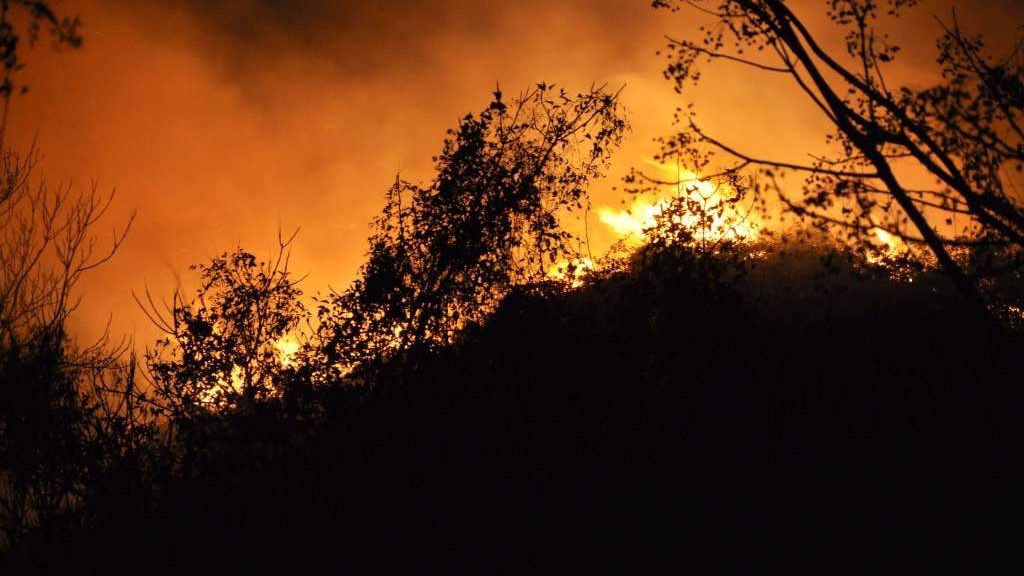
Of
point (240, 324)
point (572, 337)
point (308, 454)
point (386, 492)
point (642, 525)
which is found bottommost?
point (642, 525)

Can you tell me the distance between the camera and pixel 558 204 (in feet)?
87.9

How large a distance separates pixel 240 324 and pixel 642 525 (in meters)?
19.9

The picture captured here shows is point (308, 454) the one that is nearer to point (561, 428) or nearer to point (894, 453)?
point (561, 428)

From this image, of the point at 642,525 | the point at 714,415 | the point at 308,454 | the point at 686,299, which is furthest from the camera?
the point at 686,299

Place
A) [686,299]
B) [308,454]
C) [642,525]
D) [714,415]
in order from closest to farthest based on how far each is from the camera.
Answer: [642,525] → [308,454] → [714,415] → [686,299]

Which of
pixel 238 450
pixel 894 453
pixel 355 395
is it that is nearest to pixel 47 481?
pixel 238 450

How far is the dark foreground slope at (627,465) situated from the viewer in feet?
71.7

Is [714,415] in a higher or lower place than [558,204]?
lower

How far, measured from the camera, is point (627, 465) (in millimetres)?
25844

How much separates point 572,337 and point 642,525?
11.0 m

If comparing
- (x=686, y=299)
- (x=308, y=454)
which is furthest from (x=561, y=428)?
(x=308, y=454)

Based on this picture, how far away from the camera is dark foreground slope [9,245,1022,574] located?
2184 centimetres

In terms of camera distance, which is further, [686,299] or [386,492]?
[686,299]

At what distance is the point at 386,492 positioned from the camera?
83.5 feet
